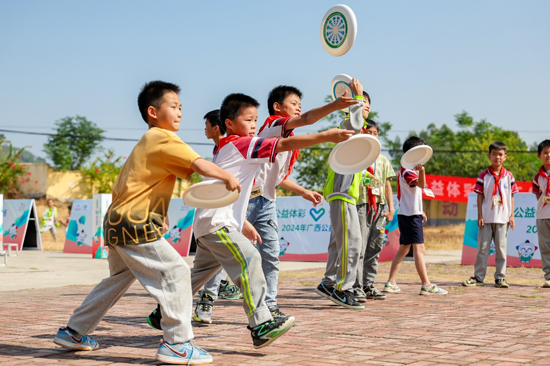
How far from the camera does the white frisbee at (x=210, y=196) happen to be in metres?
3.75

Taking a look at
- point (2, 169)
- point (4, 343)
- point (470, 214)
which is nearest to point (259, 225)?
point (4, 343)

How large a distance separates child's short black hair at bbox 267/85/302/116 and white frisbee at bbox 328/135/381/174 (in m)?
1.14

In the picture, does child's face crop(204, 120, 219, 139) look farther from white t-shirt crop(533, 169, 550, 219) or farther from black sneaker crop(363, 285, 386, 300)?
white t-shirt crop(533, 169, 550, 219)

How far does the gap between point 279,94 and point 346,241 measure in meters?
1.64

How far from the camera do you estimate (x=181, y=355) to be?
12.1 ft

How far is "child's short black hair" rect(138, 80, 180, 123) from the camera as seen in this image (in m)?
4.00

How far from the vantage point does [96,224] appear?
15617mm

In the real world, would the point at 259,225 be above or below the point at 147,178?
below

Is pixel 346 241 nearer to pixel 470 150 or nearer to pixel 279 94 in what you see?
pixel 279 94

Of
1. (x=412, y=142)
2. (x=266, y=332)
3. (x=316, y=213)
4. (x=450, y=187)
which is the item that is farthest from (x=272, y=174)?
(x=450, y=187)

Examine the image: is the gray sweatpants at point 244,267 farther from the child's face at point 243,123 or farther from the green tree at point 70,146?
the green tree at point 70,146

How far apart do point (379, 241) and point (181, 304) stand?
3.96 m

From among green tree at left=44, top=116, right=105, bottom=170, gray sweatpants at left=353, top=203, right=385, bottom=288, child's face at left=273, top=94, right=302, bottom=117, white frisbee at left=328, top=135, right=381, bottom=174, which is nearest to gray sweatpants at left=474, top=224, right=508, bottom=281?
gray sweatpants at left=353, top=203, right=385, bottom=288

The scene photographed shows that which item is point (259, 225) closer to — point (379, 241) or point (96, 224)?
point (379, 241)
